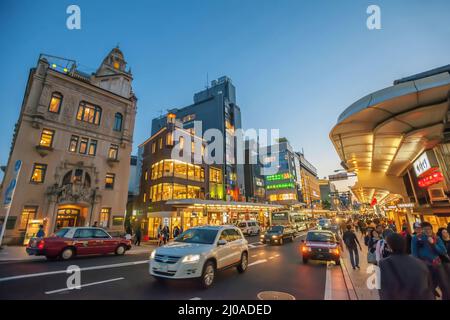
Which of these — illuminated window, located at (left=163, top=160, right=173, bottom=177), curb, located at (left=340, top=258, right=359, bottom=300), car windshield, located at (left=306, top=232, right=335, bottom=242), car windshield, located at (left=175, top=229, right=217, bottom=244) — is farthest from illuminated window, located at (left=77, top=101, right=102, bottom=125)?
curb, located at (left=340, top=258, right=359, bottom=300)

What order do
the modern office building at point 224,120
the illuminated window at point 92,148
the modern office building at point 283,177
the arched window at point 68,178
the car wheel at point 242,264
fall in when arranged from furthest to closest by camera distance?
the modern office building at point 283,177 < the modern office building at point 224,120 < the illuminated window at point 92,148 < the arched window at point 68,178 < the car wheel at point 242,264

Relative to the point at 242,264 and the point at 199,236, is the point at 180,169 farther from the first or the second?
the point at 199,236

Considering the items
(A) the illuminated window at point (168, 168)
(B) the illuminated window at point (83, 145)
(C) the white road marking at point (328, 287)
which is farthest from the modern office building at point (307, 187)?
(C) the white road marking at point (328, 287)

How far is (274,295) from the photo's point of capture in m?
6.18

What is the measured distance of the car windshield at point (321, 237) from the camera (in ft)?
36.4

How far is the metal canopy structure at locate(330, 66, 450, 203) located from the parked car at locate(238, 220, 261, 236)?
19.4 metres

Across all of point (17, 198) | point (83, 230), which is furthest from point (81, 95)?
point (83, 230)

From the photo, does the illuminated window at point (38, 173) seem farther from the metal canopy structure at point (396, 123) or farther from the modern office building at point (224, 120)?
the modern office building at point (224, 120)

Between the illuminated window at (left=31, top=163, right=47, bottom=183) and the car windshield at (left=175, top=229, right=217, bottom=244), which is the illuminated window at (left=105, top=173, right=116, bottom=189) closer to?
the illuminated window at (left=31, top=163, right=47, bottom=183)

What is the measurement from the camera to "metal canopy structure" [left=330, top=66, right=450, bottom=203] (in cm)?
626

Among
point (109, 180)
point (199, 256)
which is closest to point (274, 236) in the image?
point (199, 256)

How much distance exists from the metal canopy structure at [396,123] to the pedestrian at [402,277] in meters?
5.49

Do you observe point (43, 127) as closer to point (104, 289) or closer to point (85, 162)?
point (85, 162)

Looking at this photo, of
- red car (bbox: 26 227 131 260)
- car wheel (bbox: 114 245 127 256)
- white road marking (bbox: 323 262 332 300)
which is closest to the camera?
white road marking (bbox: 323 262 332 300)
